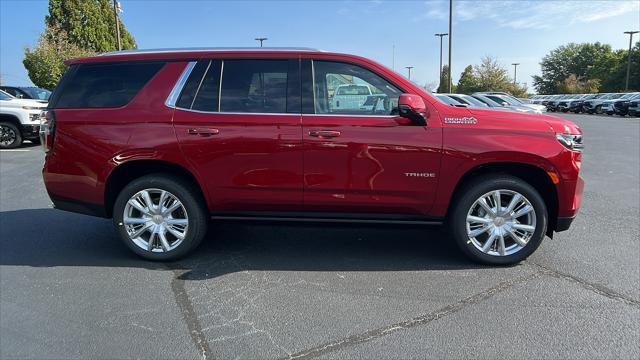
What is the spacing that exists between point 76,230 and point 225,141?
2.53m

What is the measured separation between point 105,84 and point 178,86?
0.71 metres

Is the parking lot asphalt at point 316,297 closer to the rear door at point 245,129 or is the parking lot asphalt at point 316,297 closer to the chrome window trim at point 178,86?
the rear door at point 245,129

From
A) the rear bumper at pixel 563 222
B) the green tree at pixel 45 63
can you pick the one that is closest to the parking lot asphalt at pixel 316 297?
the rear bumper at pixel 563 222

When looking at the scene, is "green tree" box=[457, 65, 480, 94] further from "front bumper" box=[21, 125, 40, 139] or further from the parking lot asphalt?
the parking lot asphalt

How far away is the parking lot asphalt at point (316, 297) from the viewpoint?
2971 millimetres

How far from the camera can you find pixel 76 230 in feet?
17.7

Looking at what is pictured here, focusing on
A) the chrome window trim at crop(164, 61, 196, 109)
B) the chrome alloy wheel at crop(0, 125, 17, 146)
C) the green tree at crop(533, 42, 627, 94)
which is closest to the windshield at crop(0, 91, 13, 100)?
the chrome alloy wheel at crop(0, 125, 17, 146)

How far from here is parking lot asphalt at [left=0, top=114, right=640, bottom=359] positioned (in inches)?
117

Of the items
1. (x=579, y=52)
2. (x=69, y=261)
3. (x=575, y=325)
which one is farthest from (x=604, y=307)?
(x=579, y=52)

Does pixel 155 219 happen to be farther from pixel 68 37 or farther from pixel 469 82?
pixel 469 82

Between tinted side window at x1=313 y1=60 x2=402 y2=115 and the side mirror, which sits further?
tinted side window at x1=313 y1=60 x2=402 y2=115

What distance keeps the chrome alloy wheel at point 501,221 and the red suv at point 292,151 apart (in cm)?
1

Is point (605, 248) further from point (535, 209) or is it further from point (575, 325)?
point (575, 325)

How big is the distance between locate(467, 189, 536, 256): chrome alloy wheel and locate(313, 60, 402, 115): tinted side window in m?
1.17
